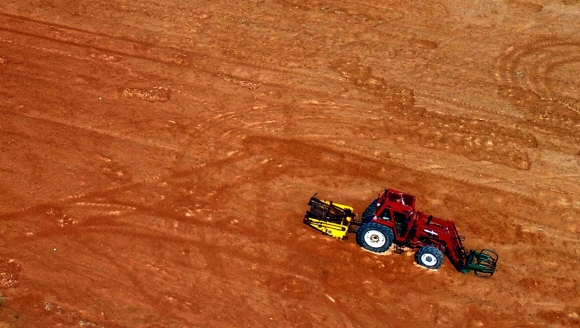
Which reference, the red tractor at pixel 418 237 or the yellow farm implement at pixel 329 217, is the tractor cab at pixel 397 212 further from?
the yellow farm implement at pixel 329 217

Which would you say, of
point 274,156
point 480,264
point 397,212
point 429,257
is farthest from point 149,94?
point 480,264

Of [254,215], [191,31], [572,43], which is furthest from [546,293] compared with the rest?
[191,31]

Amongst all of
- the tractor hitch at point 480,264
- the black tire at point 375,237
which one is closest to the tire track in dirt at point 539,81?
the tractor hitch at point 480,264

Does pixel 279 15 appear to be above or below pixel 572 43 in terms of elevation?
below

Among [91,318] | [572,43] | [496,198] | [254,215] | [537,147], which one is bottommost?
[91,318]

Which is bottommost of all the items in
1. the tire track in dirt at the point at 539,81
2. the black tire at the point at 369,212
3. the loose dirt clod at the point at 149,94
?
the black tire at the point at 369,212

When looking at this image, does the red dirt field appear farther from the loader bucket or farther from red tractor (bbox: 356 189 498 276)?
red tractor (bbox: 356 189 498 276)

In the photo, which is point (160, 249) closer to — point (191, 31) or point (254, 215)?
point (254, 215)
